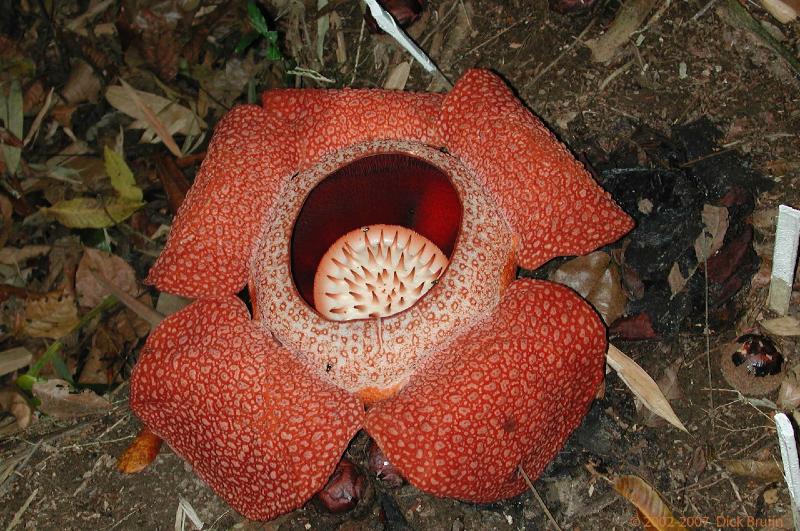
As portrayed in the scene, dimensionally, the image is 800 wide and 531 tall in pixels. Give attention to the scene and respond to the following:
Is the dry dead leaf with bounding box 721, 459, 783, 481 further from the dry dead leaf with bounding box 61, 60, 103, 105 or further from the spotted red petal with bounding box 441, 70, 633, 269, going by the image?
the dry dead leaf with bounding box 61, 60, 103, 105

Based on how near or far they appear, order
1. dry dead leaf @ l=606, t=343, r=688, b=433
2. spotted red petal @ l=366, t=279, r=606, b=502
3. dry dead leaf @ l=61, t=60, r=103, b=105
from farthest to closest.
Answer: dry dead leaf @ l=61, t=60, r=103, b=105 < dry dead leaf @ l=606, t=343, r=688, b=433 < spotted red petal @ l=366, t=279, r=606, b=502

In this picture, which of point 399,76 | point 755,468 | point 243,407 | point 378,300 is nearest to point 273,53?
point 399,76

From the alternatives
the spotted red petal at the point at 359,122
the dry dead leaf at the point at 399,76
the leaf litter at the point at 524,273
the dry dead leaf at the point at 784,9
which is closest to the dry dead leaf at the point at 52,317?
the leaf litter at the point at 524,273

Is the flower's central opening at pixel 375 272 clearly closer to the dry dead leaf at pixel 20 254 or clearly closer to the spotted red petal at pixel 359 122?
the spotted red petal at pixel 359 122

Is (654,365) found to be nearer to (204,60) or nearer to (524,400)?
(524,400)

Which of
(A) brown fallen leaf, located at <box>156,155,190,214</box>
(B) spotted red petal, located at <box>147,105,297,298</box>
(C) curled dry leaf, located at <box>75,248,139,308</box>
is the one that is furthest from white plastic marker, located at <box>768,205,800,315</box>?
(C) curled dry leaf, located at <box>75,248,139,308</box>

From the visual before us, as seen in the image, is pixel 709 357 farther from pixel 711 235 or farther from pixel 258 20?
pixel 258 20
